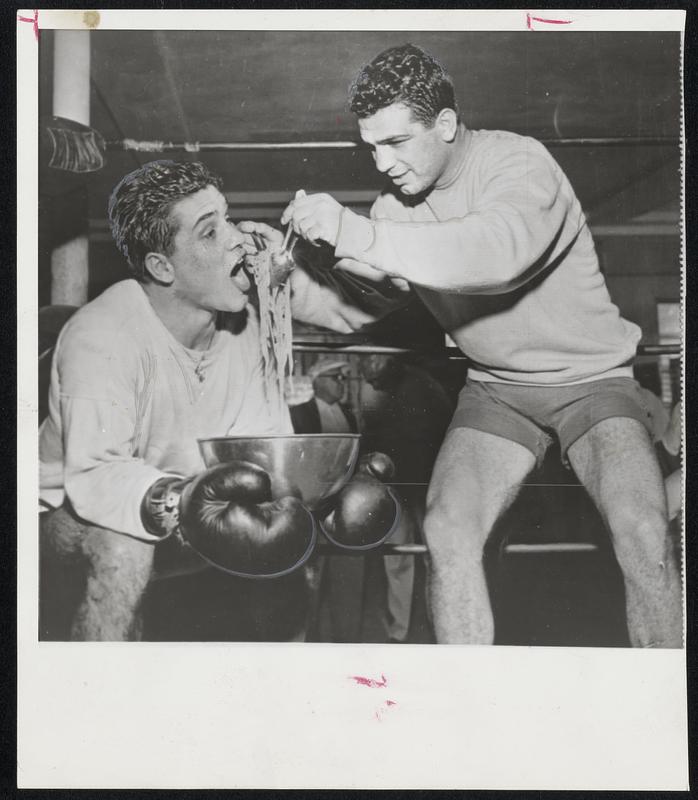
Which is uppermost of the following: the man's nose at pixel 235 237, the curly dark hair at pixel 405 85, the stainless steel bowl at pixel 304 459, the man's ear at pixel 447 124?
the curly dark hair at pixel 405 85

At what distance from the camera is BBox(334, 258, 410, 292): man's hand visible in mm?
1343

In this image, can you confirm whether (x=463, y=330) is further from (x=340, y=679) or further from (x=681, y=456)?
(x=340, y=679)

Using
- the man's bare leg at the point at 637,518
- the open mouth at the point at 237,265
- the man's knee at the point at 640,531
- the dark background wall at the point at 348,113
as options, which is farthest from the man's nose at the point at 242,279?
the man's knee at the point at 640,531

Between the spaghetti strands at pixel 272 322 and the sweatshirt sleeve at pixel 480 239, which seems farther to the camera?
the spaghetti strands at pixel 272 322

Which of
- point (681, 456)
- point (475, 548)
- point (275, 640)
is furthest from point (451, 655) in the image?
point (681, 456)

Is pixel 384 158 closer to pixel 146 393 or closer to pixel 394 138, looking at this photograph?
pixel 394 138

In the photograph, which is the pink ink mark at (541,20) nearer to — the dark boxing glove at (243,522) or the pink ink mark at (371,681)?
the dark boxing glove at (243,522)

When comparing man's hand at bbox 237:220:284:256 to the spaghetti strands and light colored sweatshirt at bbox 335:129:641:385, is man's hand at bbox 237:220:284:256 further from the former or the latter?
light colored sweatshirt at bbox 335:129:641:385

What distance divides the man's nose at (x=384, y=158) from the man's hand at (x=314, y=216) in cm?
11

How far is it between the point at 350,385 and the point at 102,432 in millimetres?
480

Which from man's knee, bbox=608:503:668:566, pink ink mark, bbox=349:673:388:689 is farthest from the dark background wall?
pink ink mark, bbox=349:673:388:689

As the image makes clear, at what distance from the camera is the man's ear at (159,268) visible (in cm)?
135

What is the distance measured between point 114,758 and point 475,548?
791mm

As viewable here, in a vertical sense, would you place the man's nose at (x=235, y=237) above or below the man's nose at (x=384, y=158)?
below
